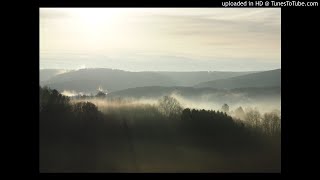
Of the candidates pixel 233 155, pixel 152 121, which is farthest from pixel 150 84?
pixel 233 155

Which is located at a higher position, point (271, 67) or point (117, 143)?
point (271, 67)

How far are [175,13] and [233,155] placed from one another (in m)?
2.07

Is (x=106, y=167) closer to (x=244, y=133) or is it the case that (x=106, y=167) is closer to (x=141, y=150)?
(x=141, y=150)

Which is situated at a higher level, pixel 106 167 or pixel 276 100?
pixel 276 100

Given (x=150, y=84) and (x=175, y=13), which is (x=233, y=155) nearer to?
(x=150, y=84)

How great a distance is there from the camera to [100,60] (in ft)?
23.3

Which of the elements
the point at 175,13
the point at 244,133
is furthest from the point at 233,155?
the point at 175,13

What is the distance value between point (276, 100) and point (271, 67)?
455 mm

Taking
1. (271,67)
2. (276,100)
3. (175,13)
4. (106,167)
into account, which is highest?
(175,13)

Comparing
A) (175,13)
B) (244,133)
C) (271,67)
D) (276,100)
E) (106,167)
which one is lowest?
(106,167)

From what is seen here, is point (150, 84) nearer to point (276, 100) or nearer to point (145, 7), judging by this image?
point (145, 7)

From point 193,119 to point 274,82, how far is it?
1.23m

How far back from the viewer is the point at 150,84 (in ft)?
23.1

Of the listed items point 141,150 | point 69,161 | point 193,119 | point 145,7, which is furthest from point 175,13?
point 69,161
